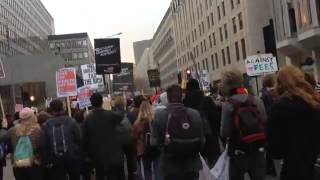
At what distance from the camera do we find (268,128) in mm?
5488

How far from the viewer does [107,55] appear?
74.7 feet

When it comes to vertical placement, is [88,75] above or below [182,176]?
above

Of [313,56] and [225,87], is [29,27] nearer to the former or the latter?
[313,56]

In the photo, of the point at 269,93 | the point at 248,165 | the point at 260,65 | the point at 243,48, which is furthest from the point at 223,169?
the point at 243,48

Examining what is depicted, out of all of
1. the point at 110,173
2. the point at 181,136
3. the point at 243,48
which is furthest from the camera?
the point at 243,48

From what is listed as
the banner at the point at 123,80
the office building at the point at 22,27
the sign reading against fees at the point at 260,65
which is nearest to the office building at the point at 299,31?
the banner at the point at 123,80

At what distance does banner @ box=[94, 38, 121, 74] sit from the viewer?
22578 millimetres

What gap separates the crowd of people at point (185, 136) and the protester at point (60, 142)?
0.01 metres

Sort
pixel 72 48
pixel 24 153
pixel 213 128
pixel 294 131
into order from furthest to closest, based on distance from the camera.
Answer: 1. pixel 72 48
2. pixel 213 128
3. pixel 24 153
4. pixel 294 131

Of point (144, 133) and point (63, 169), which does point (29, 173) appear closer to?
point (63, 169)

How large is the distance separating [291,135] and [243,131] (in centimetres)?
154

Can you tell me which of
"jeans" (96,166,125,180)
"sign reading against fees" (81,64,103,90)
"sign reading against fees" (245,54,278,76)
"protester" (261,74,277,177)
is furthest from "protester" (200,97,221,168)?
"sign reading against fees" (81,64,103,90)

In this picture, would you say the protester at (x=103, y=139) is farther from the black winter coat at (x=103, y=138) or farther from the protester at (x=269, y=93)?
the protester at (x=269, y=93)

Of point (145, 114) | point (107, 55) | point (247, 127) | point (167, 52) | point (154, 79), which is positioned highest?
point (167, 52)
